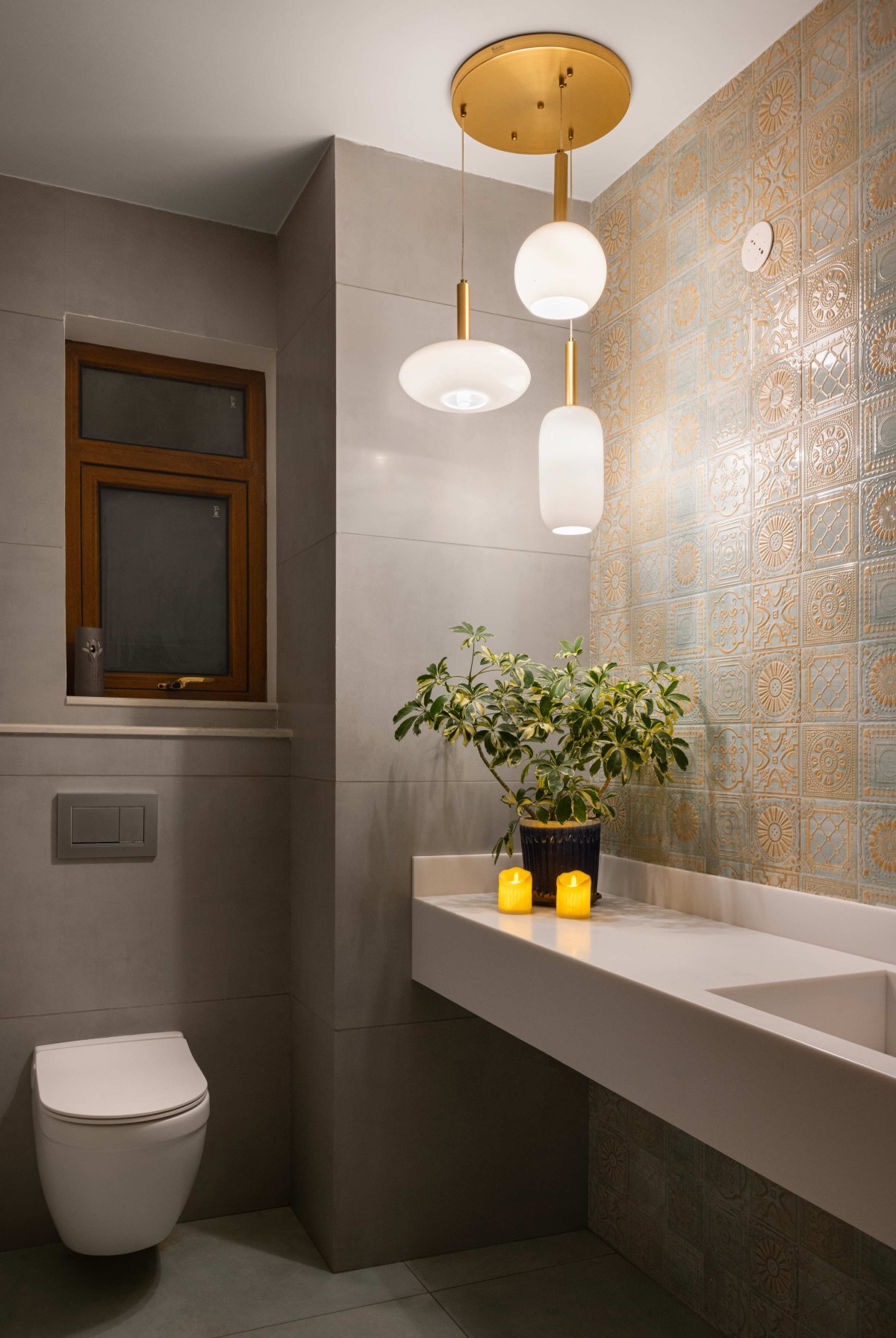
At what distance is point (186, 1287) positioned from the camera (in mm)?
2160

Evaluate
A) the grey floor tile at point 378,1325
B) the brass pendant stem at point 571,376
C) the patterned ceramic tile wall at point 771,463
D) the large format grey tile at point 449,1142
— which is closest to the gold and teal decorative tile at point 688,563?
the patterned ceramic tile wall at point 771,463

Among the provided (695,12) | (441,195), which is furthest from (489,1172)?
(695,12)

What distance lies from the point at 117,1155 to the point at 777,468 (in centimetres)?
181

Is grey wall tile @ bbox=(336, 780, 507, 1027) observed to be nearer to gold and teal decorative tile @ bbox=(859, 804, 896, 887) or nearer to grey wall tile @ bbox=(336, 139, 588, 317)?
gold and teal decorative tile @ bbox=(859, 804, 896, 887)

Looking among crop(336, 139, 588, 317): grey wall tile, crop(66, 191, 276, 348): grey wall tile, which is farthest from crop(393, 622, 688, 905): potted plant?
crop(66, 191, 276, 348): grey wall tile

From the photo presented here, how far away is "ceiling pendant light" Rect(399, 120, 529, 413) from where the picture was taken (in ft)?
6.19

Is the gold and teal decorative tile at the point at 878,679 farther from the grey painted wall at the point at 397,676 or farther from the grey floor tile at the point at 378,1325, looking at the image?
the grey floor tile at the point at 378,1325

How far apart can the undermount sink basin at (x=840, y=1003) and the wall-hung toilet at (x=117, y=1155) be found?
3.79ft

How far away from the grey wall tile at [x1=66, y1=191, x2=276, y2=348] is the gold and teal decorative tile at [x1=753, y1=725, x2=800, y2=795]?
1.70 m

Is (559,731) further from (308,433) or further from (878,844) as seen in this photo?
(308,433)

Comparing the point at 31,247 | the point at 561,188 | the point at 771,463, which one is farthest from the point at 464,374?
the point at 31,247

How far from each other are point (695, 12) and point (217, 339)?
4.55 ft

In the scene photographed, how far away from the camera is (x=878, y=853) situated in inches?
67.5

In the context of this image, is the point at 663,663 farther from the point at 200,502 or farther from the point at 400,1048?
the point at 200,502
